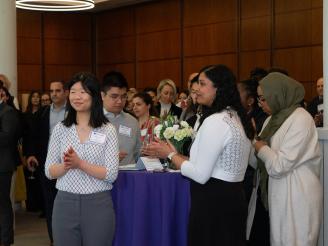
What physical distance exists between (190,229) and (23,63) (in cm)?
1083

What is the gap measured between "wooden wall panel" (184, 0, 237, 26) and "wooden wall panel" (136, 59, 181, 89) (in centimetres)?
97

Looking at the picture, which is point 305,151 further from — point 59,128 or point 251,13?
point 251,13

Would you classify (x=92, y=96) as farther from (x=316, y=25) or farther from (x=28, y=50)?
(x=28, y=50)

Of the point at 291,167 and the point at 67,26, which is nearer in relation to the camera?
the point at 291,167

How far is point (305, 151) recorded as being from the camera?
13.3 feet

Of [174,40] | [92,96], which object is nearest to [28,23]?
[174,40]

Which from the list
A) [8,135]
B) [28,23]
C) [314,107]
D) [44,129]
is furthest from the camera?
[28,23]

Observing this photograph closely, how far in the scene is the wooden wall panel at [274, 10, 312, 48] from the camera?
33.8 feet

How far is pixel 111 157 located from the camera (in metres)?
3.38

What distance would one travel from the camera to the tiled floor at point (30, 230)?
6.53 meters

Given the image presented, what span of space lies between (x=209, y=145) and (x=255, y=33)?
8140 mm

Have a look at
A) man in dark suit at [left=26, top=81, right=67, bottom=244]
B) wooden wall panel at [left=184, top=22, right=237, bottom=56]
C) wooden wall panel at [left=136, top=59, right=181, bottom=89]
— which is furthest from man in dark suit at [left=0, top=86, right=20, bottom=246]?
wooden wall panel at [left=136, top=59, right=181, bottom=89]

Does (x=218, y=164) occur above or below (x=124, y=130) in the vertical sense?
below

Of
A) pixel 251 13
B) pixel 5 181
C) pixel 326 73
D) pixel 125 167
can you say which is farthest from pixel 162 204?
pixel 251 13
